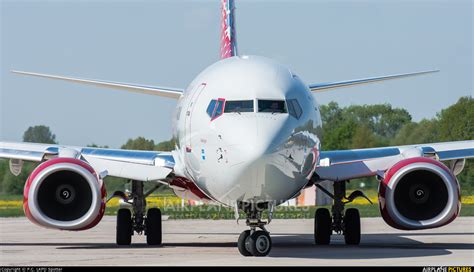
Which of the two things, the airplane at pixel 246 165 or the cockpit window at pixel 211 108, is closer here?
the airplane at pixel 246 165

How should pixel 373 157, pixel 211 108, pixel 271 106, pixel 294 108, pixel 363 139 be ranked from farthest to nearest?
1. pixel 363 139
2. pixel 373 157
3. pixel 211 108
4. pixel 294 108
5. pixel 271 106

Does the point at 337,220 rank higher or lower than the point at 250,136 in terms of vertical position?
lower

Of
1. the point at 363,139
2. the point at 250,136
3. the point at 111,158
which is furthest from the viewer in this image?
the point at 363,139

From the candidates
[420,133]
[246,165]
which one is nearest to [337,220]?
[246,165]

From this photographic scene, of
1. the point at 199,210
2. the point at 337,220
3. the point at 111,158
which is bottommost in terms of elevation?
the point at 337,220

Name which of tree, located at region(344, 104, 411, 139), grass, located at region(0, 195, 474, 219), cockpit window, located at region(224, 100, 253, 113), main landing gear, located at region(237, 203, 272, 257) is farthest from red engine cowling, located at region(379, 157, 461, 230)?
tree, located at region(344, 104, 411, 139)

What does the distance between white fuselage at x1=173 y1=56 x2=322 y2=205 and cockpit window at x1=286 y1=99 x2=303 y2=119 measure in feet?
0.08

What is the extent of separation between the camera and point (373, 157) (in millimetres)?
22906

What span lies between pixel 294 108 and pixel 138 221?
7048 millimetres

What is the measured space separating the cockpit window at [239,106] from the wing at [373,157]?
467cm

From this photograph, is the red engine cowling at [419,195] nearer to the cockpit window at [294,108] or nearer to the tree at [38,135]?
the cockpit window at [294,108]

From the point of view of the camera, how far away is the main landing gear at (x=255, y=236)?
1836cm

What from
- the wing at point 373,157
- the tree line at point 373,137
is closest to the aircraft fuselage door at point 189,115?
the wing at point 373,157

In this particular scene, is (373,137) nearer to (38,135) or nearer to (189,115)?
(38,135)
